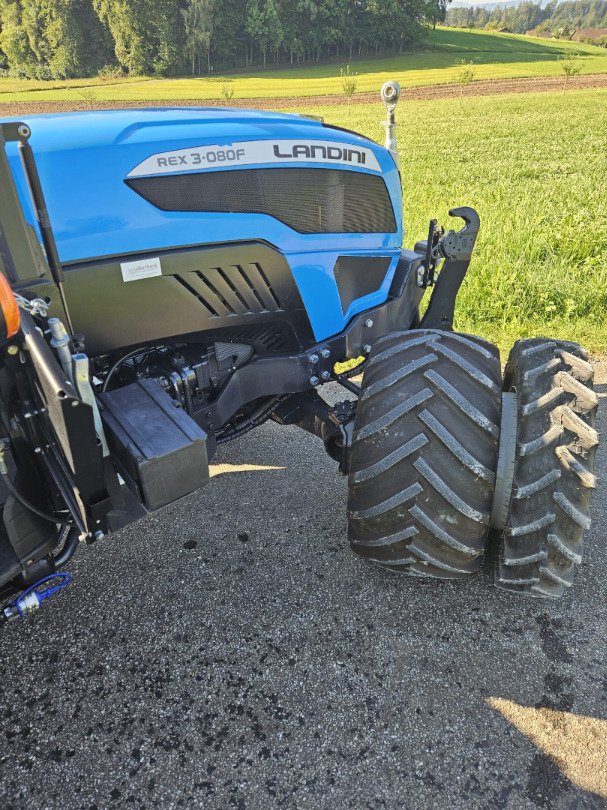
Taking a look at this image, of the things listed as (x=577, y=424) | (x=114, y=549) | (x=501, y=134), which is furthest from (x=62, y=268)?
(x=501, y=134)

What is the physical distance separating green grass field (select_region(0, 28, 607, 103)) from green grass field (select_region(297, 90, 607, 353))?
959 inches

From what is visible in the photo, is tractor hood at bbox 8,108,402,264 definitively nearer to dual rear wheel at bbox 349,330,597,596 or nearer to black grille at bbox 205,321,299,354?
black grille at bbox 205,321,299,354

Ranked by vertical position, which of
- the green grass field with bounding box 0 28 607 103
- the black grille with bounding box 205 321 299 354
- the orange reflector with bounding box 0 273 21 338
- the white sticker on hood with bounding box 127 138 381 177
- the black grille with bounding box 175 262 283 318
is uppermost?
the white sticker on hood with bounding box 127 138 381 177

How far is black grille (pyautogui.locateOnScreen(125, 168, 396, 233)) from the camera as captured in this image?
2082 mm

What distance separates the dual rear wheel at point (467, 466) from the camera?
2.07 m

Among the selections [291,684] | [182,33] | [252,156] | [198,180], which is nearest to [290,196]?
[252,156]

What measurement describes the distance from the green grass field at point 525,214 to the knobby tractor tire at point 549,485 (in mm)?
2886

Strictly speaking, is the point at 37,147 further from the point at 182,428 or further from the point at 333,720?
the point at 333,720

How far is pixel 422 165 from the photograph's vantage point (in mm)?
15977

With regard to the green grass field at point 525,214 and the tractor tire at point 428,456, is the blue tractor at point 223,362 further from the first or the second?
the green grass field at point 525,214

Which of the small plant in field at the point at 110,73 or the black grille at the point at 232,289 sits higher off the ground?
the black grille at the point at 232,289

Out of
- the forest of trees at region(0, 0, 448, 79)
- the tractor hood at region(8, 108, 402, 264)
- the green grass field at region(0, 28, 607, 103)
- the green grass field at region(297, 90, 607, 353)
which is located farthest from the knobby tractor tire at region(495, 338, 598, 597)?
the forest of trees at region(0, 0, 448, 79)

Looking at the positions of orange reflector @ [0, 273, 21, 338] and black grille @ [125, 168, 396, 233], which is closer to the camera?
orange reflector @ [0, 273, 21, 338]

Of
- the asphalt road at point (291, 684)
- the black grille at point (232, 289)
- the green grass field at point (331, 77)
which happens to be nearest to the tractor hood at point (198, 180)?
the black grille at point (232, 289)
